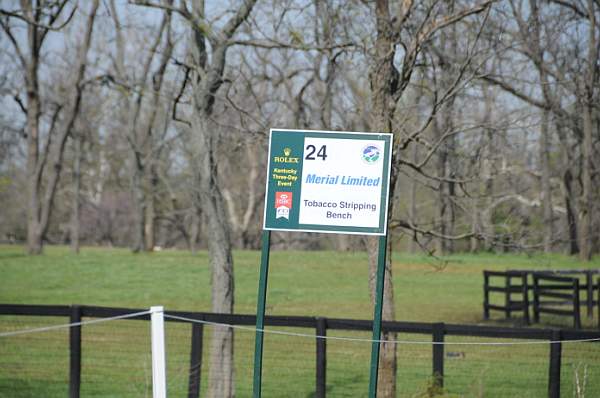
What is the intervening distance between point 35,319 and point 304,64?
7.92 meters

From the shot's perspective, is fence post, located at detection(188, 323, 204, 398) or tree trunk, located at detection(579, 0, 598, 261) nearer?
fence post, located at detection(188, 323, 204, 398)

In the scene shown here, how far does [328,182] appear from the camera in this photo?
9094 mm

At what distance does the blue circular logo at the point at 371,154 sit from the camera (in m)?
9.06

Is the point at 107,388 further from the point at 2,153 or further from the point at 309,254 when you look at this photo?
the point at 2,153

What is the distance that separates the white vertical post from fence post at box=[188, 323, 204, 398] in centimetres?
444

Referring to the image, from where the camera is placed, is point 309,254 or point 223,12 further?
point 309,254

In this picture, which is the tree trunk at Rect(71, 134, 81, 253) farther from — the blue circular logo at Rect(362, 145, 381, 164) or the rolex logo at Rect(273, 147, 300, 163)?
the blue circular logo at Rect(362, 145, 381, 164)

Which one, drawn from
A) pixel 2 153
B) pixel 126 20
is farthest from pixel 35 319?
pixel 2 153

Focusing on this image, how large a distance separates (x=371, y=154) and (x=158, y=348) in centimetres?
285

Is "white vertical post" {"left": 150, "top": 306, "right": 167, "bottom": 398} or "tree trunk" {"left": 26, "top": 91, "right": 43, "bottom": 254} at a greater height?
"tree trunk" {"left": 26, "top": 91, "right": 43, "bottom": 254}

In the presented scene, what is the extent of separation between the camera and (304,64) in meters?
18.2

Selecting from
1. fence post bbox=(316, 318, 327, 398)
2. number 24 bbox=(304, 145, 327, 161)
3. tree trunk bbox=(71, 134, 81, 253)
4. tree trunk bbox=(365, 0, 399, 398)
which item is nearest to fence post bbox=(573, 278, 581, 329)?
tree trunk bbox=(365, 0, 399, 398)

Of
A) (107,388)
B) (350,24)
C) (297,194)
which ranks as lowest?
(107,388)

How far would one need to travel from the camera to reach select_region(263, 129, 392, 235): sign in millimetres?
8992
